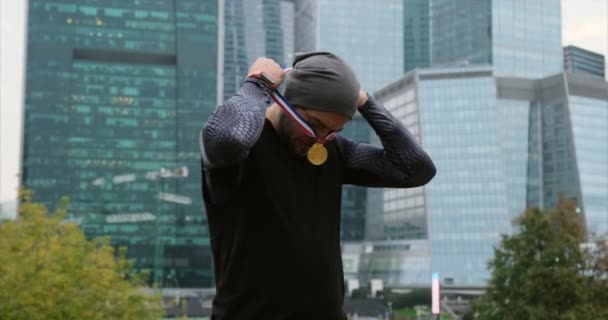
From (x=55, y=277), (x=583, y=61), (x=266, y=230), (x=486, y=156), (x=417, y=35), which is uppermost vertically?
(x=417, y=35)

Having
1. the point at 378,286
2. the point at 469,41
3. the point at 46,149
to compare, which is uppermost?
the point at 469,41

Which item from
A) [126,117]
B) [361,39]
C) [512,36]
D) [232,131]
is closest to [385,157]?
[232,131]

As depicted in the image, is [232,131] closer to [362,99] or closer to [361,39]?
[362,99]

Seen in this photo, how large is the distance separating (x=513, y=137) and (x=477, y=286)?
2940 centimetres

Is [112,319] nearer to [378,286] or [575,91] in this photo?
[378,286]

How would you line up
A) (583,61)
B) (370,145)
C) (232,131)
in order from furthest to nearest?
(583,61) < (370,145) < (232,131)

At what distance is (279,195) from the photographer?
94.3 inches

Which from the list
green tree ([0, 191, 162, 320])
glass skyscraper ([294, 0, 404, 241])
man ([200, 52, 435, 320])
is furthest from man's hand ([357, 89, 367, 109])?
glass skyscraper ([294, 0, 404, 241])

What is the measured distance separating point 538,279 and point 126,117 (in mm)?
113423

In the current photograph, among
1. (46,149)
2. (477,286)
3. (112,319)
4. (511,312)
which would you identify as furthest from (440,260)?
(112,319)

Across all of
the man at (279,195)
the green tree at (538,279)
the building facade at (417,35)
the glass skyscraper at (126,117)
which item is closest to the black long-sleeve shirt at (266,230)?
the man at (279,195)

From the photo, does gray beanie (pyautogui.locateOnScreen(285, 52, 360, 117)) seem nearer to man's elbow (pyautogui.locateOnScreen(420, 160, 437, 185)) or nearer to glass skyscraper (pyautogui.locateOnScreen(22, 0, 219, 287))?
man's elbow (pyautogui.locateOnScreen(420, 160, 437, 185))

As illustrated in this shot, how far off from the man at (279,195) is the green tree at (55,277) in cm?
2195

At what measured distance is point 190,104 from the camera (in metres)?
141
